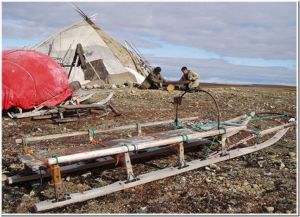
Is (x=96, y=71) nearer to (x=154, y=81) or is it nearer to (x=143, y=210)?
(x=154, y=81)

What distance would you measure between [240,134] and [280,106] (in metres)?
6.20

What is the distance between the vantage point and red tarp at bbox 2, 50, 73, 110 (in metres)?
12.2

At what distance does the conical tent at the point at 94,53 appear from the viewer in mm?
25438

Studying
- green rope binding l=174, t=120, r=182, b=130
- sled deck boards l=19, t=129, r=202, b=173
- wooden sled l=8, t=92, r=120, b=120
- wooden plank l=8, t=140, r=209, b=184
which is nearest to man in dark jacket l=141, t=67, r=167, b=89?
wooden sled l=8, t=92, r=120, b=120

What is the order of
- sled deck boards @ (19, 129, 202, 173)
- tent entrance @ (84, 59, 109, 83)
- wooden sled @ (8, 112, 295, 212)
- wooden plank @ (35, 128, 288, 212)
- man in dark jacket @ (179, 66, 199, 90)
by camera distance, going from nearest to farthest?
1. wooden plank @ (35, 128, 288, 212)
2. wooden sled @ (8, 112, 295, 212)
3. sled deck boards @ (19, 129, 202, 173)
4. man in dark jacket @ (179, 66, 199, 90)
5. tent entrance @ (84, 59, 109, 83)

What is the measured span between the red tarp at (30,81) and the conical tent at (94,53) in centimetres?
1064

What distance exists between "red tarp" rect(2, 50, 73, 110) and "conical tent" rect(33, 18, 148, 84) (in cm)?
1064

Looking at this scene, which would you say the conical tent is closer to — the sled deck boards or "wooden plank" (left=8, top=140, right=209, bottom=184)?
"wooden plank" (left=8, top=140, right=209, bottom=184)

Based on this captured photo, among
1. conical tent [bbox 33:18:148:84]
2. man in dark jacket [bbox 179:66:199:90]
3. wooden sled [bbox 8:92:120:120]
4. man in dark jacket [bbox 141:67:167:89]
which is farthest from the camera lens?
conical tent [bbox 33:18:148:84]

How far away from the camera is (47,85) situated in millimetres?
12859

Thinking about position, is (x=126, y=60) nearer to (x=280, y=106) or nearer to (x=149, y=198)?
(x=280, y=106)

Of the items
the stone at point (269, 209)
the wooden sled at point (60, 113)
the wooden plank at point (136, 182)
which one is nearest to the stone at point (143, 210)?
the wooden plank at point (136, 182)

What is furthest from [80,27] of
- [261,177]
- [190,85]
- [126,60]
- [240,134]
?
[261,177]

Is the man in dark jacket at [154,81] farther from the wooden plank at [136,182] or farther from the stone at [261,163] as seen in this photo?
the stone at [261,163]
